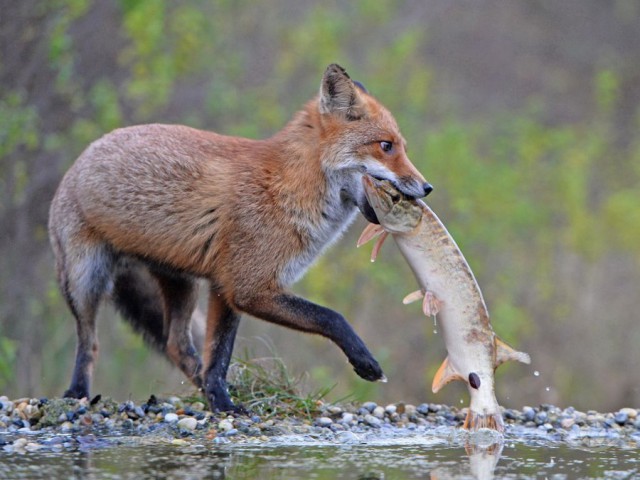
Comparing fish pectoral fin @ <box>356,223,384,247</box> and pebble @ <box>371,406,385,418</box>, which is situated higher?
fish pectoral fin @ <box>356,223,384,247</box>

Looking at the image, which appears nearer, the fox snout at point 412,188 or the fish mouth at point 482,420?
the fish mouth at point 482,420

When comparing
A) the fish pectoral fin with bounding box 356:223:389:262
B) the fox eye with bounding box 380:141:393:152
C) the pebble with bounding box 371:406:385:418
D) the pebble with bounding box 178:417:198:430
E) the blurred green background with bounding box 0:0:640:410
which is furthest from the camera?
the blurred green background with bounding box 0:0:640:410

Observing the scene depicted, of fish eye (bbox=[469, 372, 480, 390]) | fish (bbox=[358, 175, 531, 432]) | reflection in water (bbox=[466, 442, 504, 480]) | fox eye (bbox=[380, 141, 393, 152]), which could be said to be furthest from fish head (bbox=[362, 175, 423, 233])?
reflection in water (bbox=[466, 442, 504, 480])

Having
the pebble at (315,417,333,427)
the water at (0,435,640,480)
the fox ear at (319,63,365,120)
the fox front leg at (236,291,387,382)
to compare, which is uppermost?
the fox ear at (319,63,365,120)

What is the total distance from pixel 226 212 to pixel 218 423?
1.58 metres

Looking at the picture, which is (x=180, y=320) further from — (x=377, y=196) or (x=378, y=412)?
(x=377, y=196)

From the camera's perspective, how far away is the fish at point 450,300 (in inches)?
287

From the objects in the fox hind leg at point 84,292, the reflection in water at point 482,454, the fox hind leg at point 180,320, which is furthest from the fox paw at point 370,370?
the fox hind leg at point 84,292

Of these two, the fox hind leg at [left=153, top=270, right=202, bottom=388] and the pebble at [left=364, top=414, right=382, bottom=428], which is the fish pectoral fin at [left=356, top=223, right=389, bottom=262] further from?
the fox hind leg at [left=153, top=270, right=202, bottom=388]

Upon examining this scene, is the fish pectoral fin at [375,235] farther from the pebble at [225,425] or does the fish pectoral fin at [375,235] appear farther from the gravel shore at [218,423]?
the pebble at [225,425]

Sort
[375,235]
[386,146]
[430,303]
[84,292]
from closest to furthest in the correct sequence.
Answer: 1. [430,303]
2. [375,235]
3. [386,146]
4. [84,292]

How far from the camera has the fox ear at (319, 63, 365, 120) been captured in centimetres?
811

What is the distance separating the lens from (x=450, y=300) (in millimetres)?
7477

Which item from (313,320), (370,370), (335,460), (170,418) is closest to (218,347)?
(170,418)
